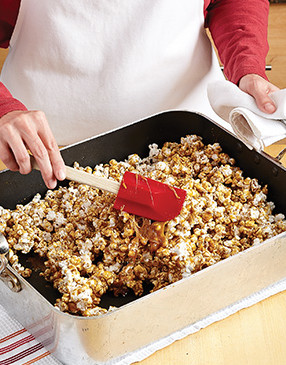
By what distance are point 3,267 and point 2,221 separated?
23cm

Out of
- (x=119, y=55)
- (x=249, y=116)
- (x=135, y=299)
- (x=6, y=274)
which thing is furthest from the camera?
(x=119, y=55)

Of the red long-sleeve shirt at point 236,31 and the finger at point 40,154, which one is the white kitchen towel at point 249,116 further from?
the finger at point 40,154

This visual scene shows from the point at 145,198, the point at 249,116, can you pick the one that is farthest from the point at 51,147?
the point at 249,116

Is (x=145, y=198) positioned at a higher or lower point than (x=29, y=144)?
lower

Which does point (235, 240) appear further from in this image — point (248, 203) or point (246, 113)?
point (246, 113)

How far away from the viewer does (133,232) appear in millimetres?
1003

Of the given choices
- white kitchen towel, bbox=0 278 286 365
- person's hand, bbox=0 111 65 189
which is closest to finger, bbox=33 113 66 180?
person's hand, bbox=0 111 65 189

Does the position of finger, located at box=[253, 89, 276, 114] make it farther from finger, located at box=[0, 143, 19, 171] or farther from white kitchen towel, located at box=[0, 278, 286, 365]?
finger, located at box=[0, 143, 19, 171]

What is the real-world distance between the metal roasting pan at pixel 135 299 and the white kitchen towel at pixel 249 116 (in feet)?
0.12

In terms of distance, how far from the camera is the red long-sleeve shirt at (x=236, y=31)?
125cm

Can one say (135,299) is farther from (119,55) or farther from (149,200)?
(119,55)

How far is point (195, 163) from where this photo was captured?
1.19 metres

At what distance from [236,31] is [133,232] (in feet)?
1.95

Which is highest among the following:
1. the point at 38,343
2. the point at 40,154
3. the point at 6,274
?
the point at 40,154
